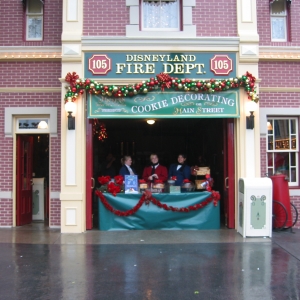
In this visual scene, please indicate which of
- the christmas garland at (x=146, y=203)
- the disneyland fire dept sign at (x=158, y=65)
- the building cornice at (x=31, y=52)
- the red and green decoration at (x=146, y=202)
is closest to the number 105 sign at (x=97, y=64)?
the disneyland fire dept sign at (x=158, y=65)

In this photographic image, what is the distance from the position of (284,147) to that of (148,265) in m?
5.02

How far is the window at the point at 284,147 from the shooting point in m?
9.70

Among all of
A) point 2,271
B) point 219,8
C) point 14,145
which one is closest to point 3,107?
point 14,145

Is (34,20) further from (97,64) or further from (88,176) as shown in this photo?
(88,176)

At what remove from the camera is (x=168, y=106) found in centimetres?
897

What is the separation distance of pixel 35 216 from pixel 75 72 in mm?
4200

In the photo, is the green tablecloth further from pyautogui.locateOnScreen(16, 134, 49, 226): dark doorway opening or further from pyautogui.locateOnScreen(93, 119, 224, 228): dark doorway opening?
pyautogui.locateOnScreen(93, 119, 224, 228): dark doorway opening

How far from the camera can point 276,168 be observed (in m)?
9.72

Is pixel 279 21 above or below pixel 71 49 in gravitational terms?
above

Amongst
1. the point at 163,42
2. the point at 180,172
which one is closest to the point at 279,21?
the point at 163,42

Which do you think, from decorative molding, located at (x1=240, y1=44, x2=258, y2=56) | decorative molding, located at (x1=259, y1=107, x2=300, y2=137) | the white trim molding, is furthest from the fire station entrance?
the white trim molding

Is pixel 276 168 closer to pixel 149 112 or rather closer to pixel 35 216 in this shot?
pixel 149 112

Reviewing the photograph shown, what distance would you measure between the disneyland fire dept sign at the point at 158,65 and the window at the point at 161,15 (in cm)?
78

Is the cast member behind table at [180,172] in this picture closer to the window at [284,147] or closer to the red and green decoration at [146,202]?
the red and green decoration at [146,202]
